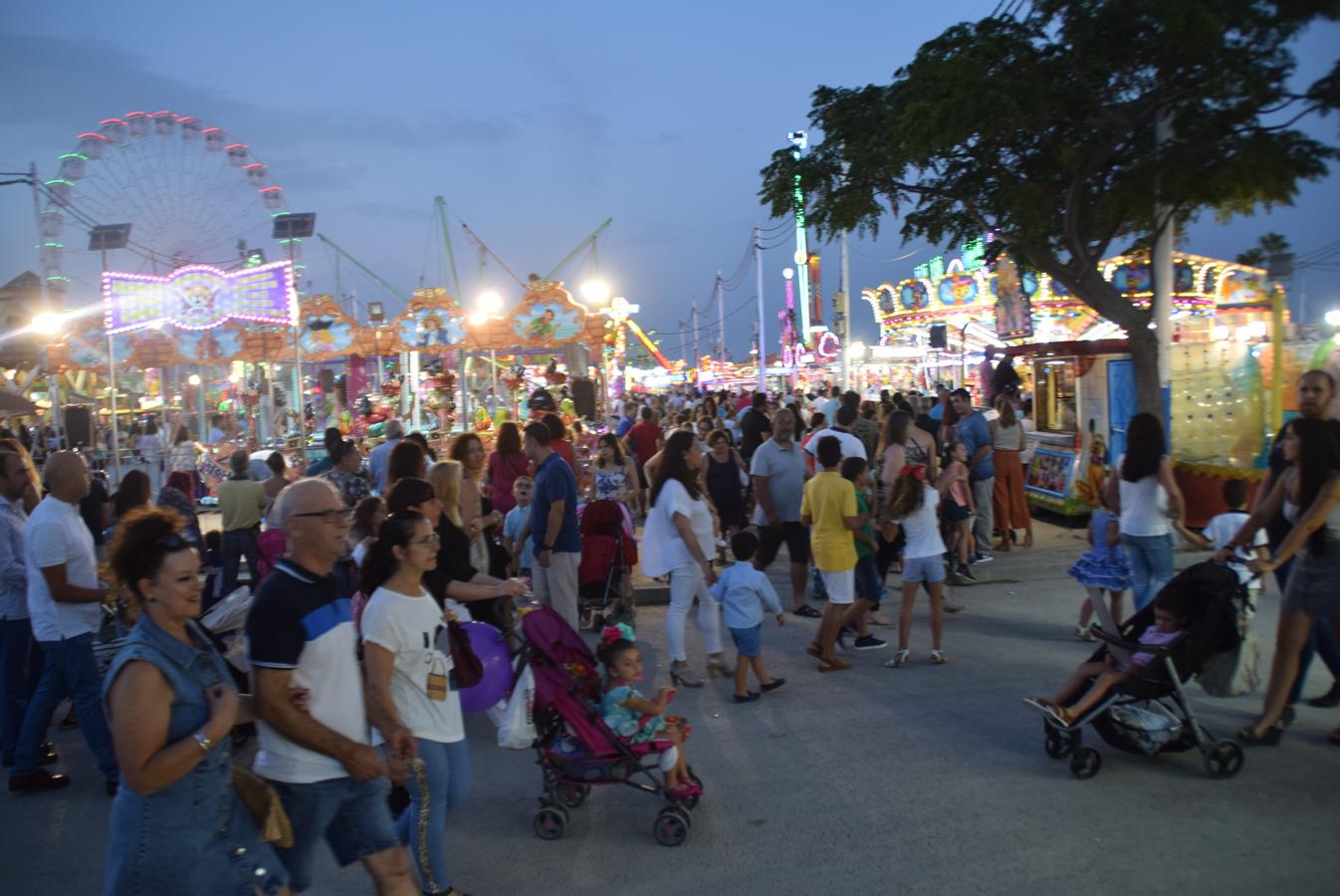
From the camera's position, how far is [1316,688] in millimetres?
6016

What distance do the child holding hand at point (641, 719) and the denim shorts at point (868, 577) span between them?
3061mm

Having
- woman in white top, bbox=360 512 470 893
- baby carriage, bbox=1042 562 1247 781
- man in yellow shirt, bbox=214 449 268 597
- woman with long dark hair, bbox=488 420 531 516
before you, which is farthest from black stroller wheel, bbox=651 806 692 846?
man in yellow shirt, bbox=214 449 268 597

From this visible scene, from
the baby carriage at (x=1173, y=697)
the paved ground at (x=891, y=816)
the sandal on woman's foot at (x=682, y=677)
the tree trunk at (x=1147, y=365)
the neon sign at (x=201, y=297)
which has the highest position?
the neon sign at (x=201, y=297)

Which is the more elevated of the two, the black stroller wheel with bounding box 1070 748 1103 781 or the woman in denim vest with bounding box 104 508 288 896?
the woman in denim vest with bounding box 104 508 288 896

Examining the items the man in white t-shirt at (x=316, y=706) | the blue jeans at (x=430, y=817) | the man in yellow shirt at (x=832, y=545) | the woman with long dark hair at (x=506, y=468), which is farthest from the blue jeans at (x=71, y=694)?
the man in yellow shirt at (x=832, y=545)

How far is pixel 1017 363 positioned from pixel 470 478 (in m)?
18.2

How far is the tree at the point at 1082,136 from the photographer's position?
981 cm

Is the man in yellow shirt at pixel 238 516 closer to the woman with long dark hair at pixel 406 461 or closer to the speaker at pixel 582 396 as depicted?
the woman with long dark hair at pixel 406 461

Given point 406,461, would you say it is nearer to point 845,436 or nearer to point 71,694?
point 71,694

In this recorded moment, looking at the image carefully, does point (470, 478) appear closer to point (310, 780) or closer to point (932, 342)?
point (310, 780)

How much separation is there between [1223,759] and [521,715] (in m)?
3.18

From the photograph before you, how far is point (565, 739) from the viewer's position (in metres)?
4.71

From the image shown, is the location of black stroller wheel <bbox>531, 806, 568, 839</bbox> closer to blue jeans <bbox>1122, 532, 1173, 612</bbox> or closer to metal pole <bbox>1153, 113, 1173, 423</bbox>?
blue jeans <bbox>1122, 532, 1173, 612</bbox>

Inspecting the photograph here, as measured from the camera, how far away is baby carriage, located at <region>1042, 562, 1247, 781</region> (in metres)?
4.81
